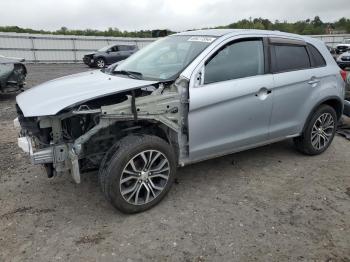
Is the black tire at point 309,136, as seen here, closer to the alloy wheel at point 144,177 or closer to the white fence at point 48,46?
the alloy wheel at point 144,177

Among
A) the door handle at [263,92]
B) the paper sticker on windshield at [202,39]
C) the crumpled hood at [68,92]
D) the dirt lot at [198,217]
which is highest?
the paper sticker on windshield at [202,39]

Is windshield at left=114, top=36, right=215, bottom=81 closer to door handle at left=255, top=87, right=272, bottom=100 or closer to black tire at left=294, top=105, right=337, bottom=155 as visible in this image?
door handle at left=255, top=87, right=272, bottom=100

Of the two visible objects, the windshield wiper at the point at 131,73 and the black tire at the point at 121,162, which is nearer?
the black tire at the point at 121,162

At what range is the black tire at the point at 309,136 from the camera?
5168 mm

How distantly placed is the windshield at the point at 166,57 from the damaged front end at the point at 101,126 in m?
0.28

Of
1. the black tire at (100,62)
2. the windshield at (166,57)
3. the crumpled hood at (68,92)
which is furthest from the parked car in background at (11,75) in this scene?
the black tire at (100,62)

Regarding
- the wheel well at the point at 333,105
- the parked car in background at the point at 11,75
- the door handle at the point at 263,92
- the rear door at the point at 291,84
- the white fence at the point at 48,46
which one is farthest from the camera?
the white fence at the point at 48,46

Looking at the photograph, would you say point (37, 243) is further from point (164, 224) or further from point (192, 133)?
point (192, 133)

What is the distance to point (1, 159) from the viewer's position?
531cm

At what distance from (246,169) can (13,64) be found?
743 centimetres

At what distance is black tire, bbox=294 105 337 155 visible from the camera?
203 inches

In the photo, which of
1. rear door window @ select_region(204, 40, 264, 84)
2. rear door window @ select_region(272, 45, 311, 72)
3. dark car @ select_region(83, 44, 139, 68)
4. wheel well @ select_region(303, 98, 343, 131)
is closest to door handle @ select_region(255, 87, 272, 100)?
rear door window @ select_region(204, 40, 264, 84)

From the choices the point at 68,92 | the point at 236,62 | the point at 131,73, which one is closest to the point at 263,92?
the point at 236,62

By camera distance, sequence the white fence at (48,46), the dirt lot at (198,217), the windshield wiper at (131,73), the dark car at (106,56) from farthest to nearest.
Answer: the white fence at (48,46) → the dark car at (106,56) → the windshield wiper at (131,73) → the dirt lot at (198,217)
